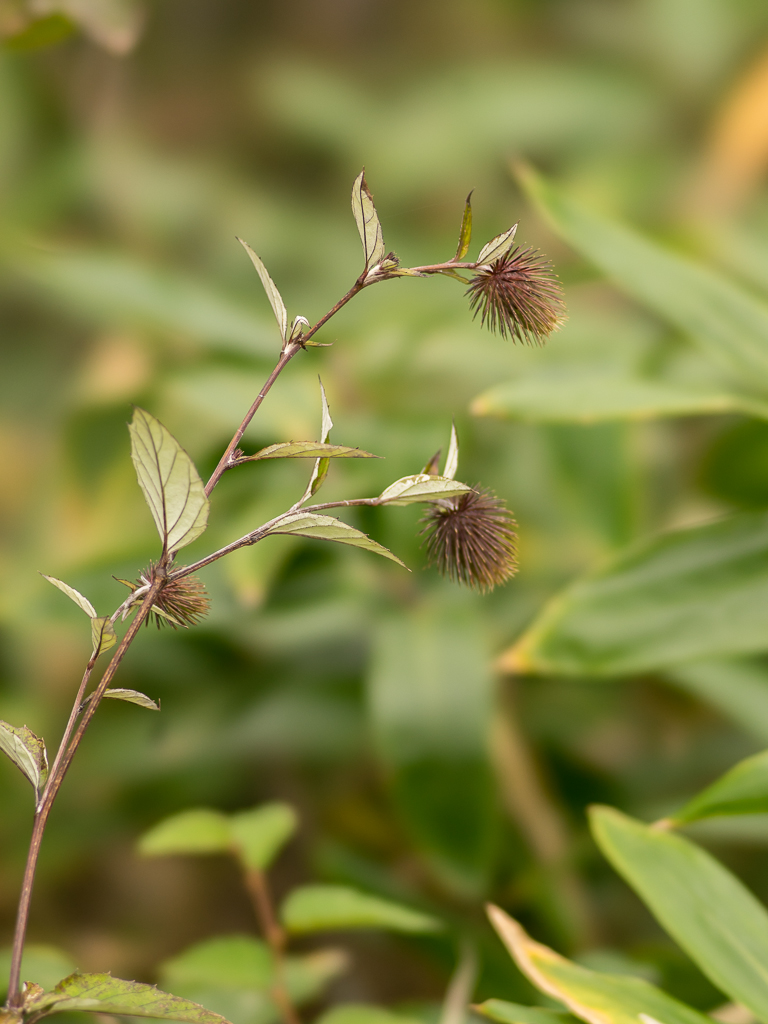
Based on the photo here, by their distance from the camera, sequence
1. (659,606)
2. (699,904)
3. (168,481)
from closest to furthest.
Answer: (168,481) → (699,904) → (659,606)

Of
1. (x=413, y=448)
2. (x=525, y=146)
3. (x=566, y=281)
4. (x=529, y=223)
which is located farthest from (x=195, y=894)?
(x=525, y=146)

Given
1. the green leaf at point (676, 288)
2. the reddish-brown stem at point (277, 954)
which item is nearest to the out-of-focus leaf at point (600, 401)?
the green leaf at point (676, 288)

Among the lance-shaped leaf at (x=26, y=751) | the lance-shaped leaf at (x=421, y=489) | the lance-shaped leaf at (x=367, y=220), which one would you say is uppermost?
the lance-shaped leaf at (x=367, y=220)

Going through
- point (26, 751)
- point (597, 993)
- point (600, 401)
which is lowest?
point (597, 993)

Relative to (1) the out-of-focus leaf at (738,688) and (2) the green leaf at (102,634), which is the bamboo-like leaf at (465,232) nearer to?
(2) the green leaf at (102,634)

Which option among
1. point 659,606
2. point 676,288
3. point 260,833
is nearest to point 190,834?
point 260,833

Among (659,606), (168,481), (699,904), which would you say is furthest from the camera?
(659,606)

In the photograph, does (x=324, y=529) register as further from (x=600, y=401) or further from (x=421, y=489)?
(x=600, y=401)

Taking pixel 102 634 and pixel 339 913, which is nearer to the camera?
pixel 102 634
